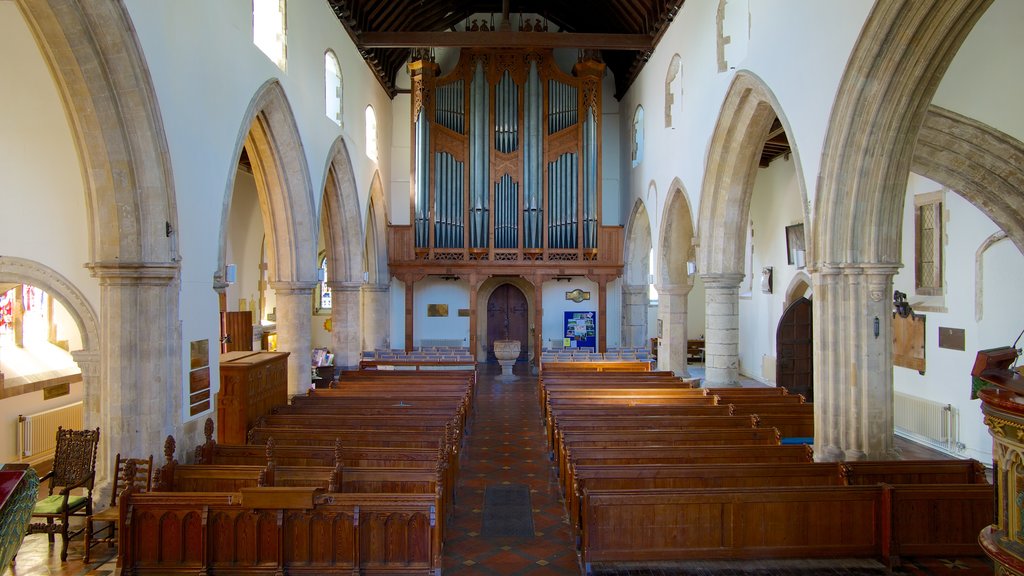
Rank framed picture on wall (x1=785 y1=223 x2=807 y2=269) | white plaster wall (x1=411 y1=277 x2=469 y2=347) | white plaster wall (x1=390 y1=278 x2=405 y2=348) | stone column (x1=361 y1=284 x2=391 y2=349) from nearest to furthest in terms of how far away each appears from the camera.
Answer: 1. framed picture on wall (x1=785 y1=223 x2=807 y2=269)
2. stone column (x1=361 y1=284 x2=391 y2=349)
3. white plaster wall (x1=390 y1=278 x2=405 y2=348)
4. white plaster wall (x1=411 y1=277 x2=469 y2=347)

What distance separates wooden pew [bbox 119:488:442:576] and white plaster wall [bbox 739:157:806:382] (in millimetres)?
11919

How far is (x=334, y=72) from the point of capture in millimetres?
13352

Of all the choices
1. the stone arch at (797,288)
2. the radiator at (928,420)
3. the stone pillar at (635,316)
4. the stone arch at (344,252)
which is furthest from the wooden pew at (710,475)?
the stone pillar at (635,316)

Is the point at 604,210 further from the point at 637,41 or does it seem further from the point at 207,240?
the point at 207,240

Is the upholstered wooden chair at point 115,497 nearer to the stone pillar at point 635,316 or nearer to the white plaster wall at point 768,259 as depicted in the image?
the white plaster wall at point 768,259

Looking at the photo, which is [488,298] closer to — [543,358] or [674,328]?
[543,358]

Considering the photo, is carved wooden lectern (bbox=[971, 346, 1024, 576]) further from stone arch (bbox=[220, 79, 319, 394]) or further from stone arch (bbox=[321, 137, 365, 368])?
stone arch (bbox=[321, 137, 365, 368])

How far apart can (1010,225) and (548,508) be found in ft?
21.5

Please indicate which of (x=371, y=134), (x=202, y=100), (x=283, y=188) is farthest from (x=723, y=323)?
(x=371, y=134)

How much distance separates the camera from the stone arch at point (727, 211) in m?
10.6

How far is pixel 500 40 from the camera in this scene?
50.7 feet

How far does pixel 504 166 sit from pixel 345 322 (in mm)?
6238

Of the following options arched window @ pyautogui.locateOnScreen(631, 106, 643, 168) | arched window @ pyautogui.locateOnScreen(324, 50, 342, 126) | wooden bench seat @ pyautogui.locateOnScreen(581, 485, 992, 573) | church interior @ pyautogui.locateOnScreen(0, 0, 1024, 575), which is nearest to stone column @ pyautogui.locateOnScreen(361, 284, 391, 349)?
church interior @ pyautogui.locateOnScreen(0, 0, 1024, 575)

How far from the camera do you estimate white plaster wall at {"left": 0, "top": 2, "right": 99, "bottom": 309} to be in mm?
6781
